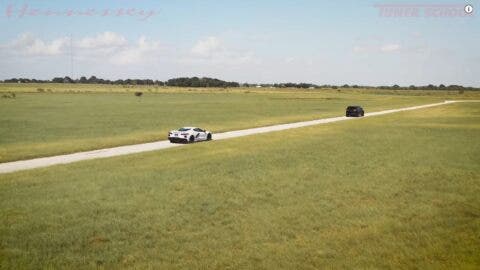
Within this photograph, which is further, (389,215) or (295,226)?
(389,215)

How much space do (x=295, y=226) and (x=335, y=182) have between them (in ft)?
18.7

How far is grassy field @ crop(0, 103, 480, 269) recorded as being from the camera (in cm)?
941

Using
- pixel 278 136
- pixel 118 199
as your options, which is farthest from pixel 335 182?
pixel 278 136

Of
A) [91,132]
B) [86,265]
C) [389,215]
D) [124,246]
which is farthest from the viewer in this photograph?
[91,132]

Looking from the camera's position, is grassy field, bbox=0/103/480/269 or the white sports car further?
the white sports car

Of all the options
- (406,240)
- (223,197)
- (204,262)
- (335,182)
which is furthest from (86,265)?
(335,182)

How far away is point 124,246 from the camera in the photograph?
32.7ft

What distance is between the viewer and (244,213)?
12.6 meters

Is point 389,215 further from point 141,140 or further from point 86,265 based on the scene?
point 141,140

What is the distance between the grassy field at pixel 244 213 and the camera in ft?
30.9

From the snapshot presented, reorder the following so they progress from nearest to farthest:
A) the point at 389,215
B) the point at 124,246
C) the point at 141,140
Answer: the point at 124,246 < the point at 389,215 < the point at 141,140

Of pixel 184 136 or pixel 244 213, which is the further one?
pixel 184 136

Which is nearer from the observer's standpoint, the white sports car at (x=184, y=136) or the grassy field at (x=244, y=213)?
the grassy field at (x=244, y=213)

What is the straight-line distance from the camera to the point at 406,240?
10461 mm
